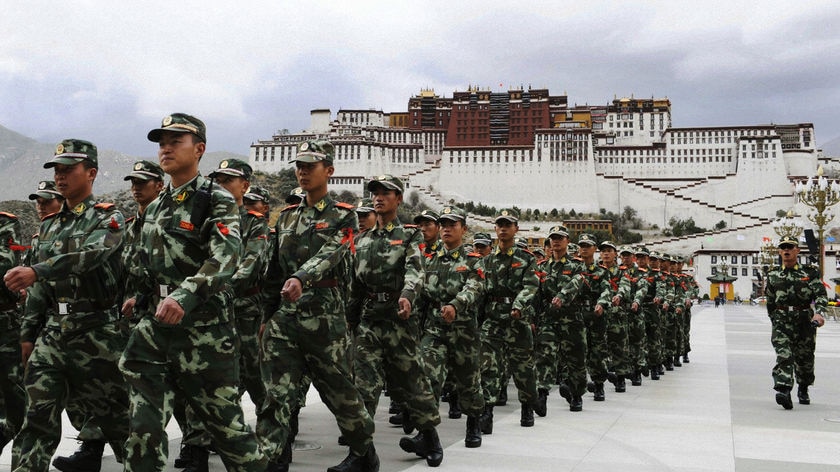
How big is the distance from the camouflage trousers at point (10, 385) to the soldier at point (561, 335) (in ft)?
15.3

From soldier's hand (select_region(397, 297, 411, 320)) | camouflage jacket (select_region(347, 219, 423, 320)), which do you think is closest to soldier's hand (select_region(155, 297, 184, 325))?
soldier's hand (select_region(397, 297, 411, 320))

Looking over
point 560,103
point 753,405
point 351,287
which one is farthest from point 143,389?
point 560,103

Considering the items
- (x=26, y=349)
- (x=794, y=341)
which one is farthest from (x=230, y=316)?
(x=794, y=341)

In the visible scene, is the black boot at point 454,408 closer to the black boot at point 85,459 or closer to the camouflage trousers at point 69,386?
the black boot at point 85,459

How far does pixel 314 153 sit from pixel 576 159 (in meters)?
83.9

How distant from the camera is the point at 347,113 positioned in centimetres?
10450

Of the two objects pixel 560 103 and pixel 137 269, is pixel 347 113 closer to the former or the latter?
pixel 560 103

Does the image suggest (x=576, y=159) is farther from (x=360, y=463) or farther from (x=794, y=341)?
(x=360, y=463)

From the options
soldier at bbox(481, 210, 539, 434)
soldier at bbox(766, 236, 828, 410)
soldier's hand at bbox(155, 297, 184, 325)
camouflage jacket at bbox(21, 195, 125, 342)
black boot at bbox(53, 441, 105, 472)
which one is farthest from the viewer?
soldier at bbox(766, 236, 828, 410)

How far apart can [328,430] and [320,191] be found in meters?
2.69

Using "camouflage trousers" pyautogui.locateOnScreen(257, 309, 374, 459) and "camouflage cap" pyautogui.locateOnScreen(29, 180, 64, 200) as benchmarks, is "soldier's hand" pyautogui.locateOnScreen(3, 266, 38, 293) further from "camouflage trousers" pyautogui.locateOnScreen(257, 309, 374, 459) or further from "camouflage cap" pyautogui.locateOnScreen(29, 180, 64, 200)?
"camouflage cap" pyautogui.locateOnScreen(29, 180, 64, 200)

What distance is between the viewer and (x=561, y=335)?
823 cm

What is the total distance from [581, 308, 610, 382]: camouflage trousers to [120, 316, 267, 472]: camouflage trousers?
6.25m

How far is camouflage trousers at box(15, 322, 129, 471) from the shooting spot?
3947mm
